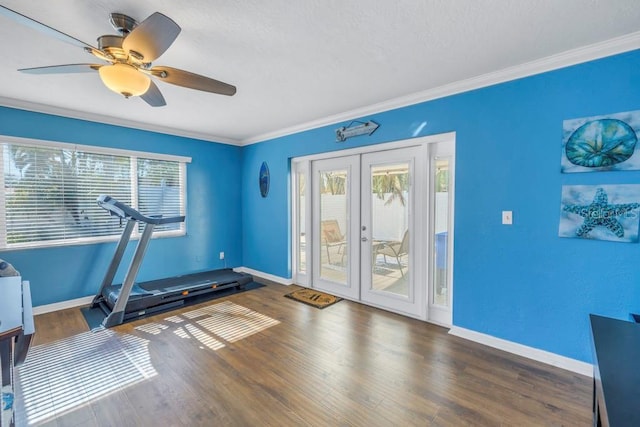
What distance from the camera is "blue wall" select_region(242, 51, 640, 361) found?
2133mm

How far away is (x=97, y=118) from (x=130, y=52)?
2711 mm

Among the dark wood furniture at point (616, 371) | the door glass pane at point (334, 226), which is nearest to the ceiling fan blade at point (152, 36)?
the dark wood furniture at point (616, 371)

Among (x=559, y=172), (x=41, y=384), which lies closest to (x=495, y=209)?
(x=559, y=172)

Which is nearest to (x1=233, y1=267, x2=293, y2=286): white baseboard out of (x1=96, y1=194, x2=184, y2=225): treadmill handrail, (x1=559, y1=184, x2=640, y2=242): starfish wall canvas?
(x1=96, y1=194, x2=184, y2=225): treadmill handrail

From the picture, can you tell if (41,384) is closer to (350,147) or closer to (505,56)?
(350,147)

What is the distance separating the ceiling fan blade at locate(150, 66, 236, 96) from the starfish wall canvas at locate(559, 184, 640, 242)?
2.82 meters

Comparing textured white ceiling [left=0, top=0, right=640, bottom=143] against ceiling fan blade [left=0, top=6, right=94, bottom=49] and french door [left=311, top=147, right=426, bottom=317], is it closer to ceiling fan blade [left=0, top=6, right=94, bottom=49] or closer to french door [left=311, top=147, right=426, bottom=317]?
ceiling fan blade [left=0, top=6, right=94, bottom=49]

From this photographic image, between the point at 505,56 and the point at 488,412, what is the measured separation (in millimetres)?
2620

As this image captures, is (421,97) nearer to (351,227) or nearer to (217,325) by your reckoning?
(351,227)

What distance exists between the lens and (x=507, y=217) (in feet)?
8.50

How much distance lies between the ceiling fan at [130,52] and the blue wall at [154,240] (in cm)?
204

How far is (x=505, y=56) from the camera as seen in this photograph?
2285 millimetres

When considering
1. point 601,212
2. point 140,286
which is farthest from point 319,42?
point 140,286

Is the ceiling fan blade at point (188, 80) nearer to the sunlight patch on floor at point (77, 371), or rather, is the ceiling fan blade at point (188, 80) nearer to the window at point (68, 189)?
the sunlight patch on floor at point (77, 371)
